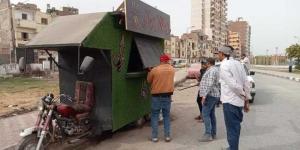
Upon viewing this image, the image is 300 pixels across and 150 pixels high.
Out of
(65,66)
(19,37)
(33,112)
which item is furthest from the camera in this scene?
(19,37)

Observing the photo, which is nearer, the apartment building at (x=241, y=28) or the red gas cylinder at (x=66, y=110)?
the red gas cylinder at (x=66, y=110)

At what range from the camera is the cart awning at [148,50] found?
26.2ft

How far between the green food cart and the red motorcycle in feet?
0.81

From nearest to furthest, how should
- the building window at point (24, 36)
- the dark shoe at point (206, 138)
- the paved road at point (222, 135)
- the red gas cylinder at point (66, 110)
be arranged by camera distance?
the red gas cylinder at point (66, 110) → the paved road at point (222, 135) → the dark shoe at point (206, 138) → the building window at point (24, 36)

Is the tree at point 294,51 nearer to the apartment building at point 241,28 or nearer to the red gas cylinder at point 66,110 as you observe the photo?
the red gas cylinder at point 66,110

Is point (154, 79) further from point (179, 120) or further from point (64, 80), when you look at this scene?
point (179, 120)

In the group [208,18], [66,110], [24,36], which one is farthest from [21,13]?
[208,18]

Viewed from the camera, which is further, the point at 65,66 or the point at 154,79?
the point at 65,66

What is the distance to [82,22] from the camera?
6.71 metres

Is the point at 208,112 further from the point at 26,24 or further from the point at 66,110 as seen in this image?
the point at 26,24

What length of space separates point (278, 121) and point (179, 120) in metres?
2.46

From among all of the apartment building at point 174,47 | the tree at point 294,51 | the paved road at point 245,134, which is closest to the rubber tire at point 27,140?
the paved road at point 245,134

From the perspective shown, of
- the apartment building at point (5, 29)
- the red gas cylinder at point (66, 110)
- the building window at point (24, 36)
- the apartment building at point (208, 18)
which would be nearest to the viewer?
the red gas cylinder at point (66, 110)

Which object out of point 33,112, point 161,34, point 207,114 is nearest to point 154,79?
point 207,114
